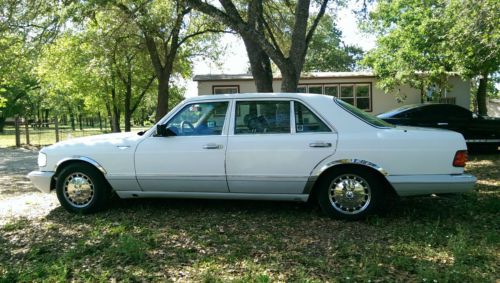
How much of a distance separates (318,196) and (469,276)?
2.11 meters

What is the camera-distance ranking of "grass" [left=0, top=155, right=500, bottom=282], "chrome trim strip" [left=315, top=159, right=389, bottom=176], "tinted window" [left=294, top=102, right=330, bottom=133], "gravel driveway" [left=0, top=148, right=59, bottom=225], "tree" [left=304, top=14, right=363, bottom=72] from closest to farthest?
"grass" [left=0, top=155, right=500, bottom=282] → "chrome trim strip" [left=315, top=159, right=389, bottom=176] → "tinted window" [left=294, top=102, right=330, bottom=133] → "gravel driveway" [left=0, top=148, right=59, bottom=225] → "tree" [left=304, top=14, right=363, bottom=72]

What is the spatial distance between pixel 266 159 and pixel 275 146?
0.65 ft

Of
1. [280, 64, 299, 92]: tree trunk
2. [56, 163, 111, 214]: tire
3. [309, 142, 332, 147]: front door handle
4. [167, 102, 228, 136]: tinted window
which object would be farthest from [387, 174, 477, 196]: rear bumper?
[280, 64, 299, 92]: tree trunk

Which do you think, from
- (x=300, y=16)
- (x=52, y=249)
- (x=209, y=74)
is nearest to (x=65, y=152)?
(x=52, y=249)

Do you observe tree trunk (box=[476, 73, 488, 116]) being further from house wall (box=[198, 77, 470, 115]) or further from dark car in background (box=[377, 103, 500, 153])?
dark car in background (box=[377, 103, 500, 153])

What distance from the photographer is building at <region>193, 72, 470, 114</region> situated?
23.7 meters

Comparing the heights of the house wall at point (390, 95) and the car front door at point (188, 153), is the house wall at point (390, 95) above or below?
above

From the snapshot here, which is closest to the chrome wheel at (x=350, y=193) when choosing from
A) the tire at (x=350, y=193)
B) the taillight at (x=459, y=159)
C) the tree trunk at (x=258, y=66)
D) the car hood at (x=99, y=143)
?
the tire at (x=350, y=193)

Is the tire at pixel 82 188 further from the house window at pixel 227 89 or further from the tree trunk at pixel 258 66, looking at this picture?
the house window at pixel 227 89

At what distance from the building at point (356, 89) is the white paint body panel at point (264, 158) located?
17.6 m

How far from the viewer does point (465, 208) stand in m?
6.35

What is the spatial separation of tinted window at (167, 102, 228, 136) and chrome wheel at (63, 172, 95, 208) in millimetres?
1402

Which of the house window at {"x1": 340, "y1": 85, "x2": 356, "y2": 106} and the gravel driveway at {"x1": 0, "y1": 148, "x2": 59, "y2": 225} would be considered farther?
the house window at {"x1": 340, "y1": 85, "x2": 356, "y2": 106}

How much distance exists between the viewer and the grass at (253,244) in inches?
161
